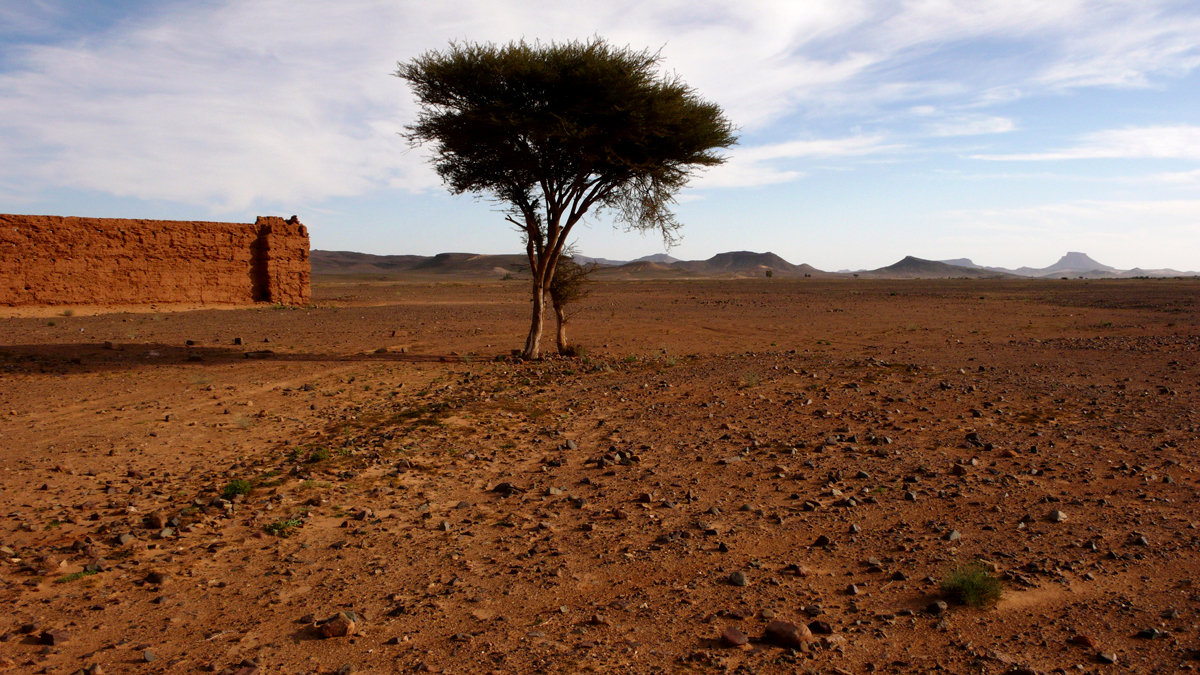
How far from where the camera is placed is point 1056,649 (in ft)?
13.6

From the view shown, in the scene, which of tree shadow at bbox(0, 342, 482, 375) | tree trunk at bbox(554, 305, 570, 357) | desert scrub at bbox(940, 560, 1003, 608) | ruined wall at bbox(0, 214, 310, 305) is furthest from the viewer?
ruined wall at bbox(0, 214, 310, 305)

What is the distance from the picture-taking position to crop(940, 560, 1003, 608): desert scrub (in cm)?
465

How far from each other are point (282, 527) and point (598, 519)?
8.58ft

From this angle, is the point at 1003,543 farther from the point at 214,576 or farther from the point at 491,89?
the point at 491,89

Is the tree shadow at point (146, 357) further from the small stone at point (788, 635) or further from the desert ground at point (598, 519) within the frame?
the small stone at point (788, 635)

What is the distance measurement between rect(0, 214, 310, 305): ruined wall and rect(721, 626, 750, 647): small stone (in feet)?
96.0

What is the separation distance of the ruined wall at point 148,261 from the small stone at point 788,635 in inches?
1158

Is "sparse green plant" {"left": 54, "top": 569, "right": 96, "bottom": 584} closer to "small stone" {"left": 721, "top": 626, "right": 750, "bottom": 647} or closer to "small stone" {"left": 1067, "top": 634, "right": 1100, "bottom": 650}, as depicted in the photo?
"small stone" {"left": 721, "top": 626, "right": 750, "bottom": 647}

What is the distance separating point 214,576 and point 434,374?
9010 mm

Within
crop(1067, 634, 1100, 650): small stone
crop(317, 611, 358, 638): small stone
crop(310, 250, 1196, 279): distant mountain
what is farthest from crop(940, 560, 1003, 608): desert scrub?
crop(310, 250, 1196, 279): distant mountain

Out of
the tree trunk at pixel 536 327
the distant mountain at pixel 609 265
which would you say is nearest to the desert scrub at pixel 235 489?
the tree trunk at pixel 536 327

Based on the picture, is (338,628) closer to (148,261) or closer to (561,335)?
(561,335)

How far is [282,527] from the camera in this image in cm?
617

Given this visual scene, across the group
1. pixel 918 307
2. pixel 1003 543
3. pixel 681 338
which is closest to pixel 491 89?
pixel 681 338
